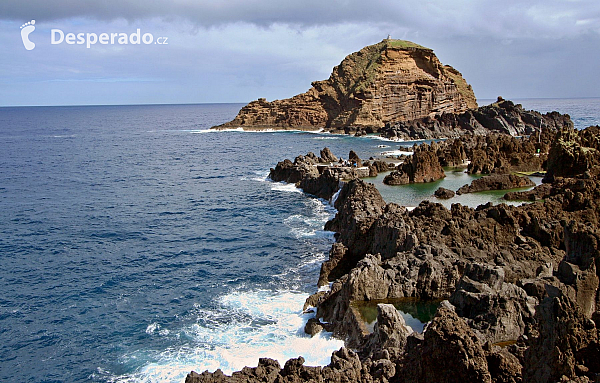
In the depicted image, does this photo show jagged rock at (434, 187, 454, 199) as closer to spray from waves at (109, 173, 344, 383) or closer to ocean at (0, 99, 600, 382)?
ocean at (0, 99, 600, 382)

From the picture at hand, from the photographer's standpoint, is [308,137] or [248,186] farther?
[308,137]

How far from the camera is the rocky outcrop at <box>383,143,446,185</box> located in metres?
57.9

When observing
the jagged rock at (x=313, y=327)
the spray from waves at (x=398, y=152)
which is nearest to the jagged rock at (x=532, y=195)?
the jagged rock at (x=313, y=327)

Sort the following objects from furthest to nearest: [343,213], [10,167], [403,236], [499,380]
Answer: [10,167] → [343,213] → [403,236] → [499,380]

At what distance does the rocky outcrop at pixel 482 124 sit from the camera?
392 ft

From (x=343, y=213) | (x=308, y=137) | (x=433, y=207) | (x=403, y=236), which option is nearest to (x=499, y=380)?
(x=403, y=236)

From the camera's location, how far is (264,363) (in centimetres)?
1578

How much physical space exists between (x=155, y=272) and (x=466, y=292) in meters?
21.8

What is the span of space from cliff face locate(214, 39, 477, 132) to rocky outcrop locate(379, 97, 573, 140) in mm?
11513

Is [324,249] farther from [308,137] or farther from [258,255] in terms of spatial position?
[308,137]

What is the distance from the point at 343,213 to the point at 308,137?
94.6 m

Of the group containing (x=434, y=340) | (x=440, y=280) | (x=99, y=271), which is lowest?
(x=99, y=271)

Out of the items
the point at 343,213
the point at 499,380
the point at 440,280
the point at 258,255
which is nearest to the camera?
the point at 499,380

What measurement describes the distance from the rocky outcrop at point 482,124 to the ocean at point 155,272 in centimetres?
6021
